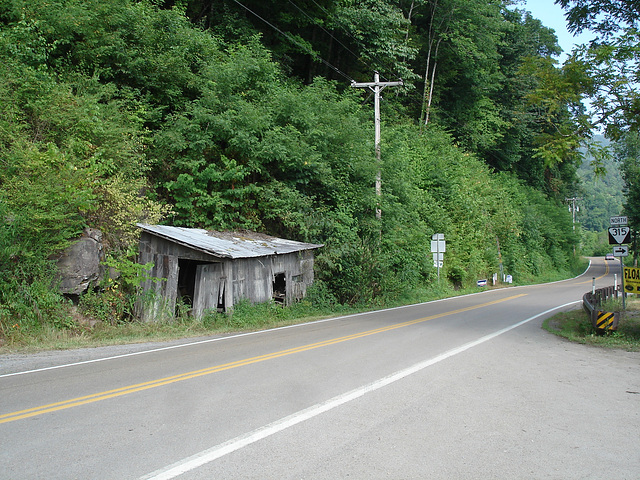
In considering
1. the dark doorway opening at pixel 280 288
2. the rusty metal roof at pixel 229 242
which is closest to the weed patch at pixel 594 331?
the rusty metal roof at pixel 229 242

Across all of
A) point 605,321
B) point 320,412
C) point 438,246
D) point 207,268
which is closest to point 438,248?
point 438,246

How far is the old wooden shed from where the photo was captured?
43.8 feet

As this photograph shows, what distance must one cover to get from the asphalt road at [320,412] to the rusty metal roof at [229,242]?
135 inches

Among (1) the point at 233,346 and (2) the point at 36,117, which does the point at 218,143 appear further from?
(1) the point at 233,346

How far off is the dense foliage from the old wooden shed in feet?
2.61

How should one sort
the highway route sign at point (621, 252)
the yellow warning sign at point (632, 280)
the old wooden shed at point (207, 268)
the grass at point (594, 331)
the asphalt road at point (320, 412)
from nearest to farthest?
1. the asphalt road at point (320, 412)
2. the grass at point (594, 331)
3. the old wooden shed at point (207, 268)
4. the yellow warning sign at point (632, 280)
5. the highway route sign at point (621, 252)

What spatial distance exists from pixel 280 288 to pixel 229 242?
3586mm

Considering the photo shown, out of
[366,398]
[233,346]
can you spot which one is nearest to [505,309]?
[233,346]

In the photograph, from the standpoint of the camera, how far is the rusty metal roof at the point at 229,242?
13.1 metres

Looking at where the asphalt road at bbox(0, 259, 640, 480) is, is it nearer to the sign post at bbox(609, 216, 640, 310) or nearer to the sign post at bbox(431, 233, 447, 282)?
the sign post at bbox(609, 216, 640, 310)

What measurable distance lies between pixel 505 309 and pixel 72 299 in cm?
1577

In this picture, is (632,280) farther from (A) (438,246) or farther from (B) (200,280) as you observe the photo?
(B) (200,280)

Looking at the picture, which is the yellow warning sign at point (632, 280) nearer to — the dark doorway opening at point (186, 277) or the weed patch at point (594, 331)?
the weed patch at point (594, 331)

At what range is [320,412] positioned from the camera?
19.0ft
